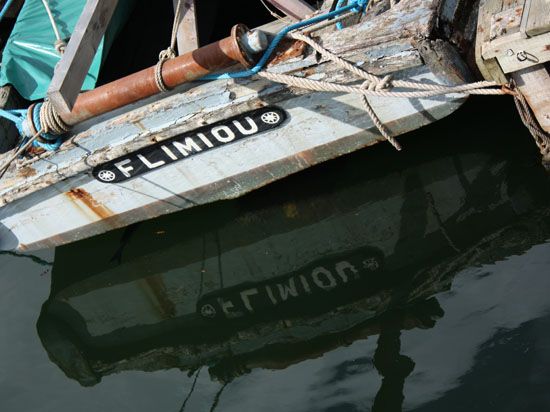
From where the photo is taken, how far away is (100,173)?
5.52 metres

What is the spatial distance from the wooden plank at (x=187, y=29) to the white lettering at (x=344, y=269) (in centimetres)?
189

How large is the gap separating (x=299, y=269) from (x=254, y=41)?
1.69m

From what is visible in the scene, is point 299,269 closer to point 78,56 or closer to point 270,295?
point 270,295

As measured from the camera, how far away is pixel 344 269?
→ 5246 mm

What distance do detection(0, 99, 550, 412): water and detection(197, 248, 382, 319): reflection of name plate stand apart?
15mm

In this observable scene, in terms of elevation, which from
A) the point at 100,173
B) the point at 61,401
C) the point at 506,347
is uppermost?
the point at 100,173

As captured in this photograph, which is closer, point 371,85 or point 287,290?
point 371,85

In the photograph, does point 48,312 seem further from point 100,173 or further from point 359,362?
point 359,362

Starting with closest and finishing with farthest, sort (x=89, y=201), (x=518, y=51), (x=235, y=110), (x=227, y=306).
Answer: (x=518, y=51), (x=235, y=110), (x=227, y=306), (x=89, y=201)

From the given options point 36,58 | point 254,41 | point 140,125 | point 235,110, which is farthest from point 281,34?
point 36,58

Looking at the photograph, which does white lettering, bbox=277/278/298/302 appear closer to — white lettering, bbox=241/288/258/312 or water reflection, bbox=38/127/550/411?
water reflection, bbox=38/127/550/411

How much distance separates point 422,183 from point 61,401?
9.91 feet

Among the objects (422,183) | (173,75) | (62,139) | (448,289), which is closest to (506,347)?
(448,289)

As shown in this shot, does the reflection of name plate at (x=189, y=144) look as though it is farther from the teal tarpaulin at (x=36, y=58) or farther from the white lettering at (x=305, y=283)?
the white lettering at (x=305, y=283)
